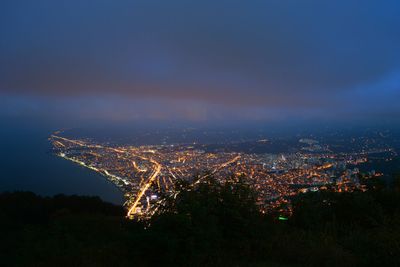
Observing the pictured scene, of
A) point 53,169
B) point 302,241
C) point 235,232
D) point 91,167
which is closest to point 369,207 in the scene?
point 302,241

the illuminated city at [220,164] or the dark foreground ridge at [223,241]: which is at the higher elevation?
the dark foreground ridge at [223,241]

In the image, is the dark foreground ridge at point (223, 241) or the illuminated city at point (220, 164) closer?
the dark foreground ridge at point (223, 241)

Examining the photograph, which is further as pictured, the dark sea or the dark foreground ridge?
the dark sea

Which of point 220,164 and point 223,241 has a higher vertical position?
point 223,241

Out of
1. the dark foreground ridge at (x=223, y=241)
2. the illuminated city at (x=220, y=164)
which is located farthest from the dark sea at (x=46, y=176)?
the dark foreground ridge at (x=223, y=241)

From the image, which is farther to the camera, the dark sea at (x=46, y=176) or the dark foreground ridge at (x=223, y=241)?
the dark sea at (x=46, y=176)

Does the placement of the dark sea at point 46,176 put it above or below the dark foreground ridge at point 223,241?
below

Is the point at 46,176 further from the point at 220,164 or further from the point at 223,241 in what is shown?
the point at 223,241

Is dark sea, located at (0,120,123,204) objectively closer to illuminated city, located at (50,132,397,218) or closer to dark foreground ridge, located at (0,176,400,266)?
illuminated city, located at (50,132,397,218)

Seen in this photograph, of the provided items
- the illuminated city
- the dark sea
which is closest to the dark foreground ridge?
the illuminated city

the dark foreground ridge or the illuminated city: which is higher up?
the dark foreground ridge

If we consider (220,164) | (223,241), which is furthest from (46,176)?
(223,241)

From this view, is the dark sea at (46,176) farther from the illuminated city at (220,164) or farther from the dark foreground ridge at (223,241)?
the dark foreground ridge at (223,241)
